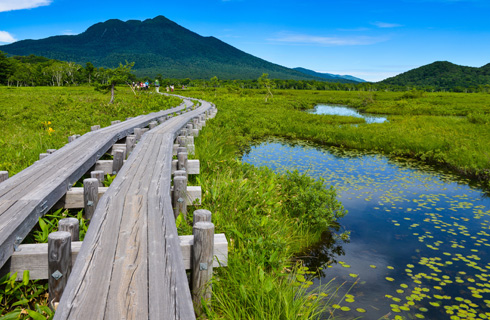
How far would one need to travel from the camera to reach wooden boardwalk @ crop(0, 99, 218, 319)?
88.1 inches

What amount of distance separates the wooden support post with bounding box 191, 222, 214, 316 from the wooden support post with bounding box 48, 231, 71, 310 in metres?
1.05

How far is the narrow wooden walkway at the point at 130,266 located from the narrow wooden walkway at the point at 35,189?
676mm

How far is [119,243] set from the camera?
9.70 feet

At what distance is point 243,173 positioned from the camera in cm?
901

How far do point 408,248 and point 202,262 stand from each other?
17.4 feet

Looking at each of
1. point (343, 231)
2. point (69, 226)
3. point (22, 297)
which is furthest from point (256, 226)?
point (22, 297)

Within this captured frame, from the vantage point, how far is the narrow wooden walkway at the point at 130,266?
7.24 feet

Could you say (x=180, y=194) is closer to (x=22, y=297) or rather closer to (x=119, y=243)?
(x=119, y=243)

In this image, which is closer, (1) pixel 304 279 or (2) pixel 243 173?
(1) pixel 304 279

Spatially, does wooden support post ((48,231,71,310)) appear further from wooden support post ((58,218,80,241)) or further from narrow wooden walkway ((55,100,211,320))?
wooden support post ((58,218,80,241))

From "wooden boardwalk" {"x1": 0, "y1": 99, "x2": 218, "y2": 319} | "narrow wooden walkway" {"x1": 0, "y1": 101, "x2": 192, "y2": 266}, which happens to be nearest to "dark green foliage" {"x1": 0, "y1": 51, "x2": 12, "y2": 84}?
"narrow wooden walkway" {"x1": 0, "y1": 101, "x2": 192, "y2": 266}

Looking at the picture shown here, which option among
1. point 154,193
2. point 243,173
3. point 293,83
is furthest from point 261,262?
point 293,83

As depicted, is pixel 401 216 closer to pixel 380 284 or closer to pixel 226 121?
pixel 380 284

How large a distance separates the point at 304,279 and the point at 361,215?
3508 millimetres
